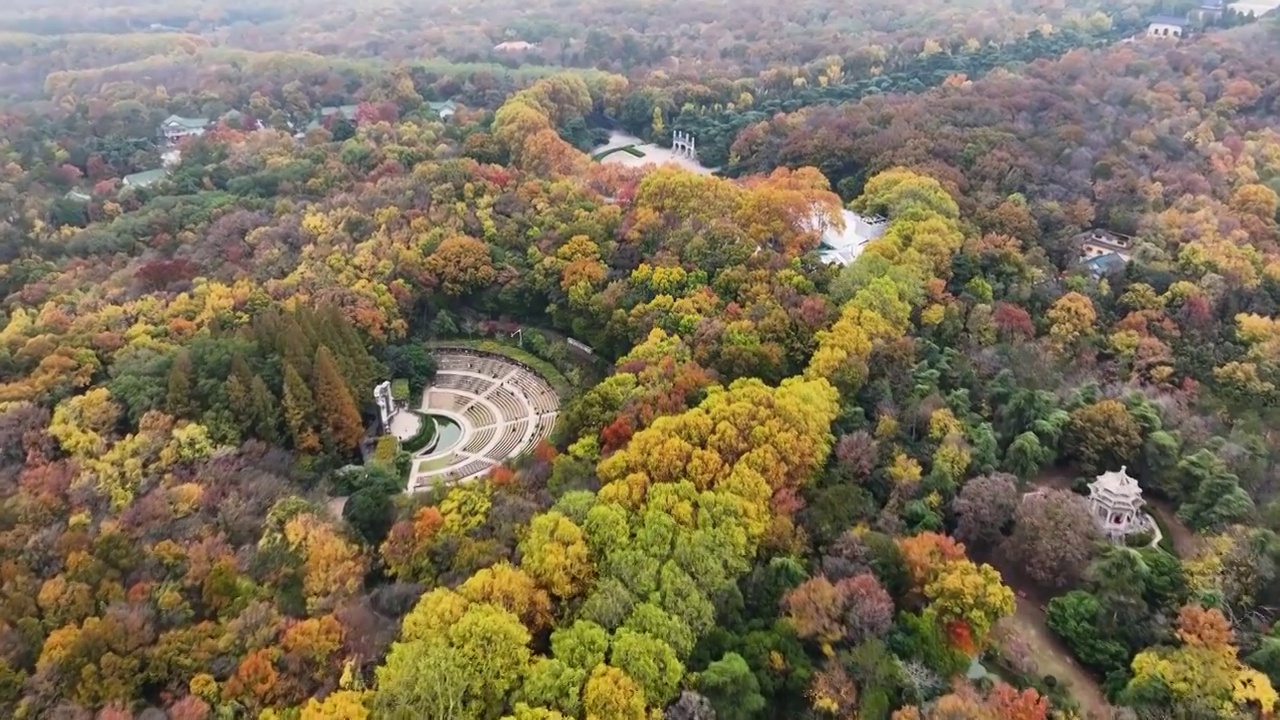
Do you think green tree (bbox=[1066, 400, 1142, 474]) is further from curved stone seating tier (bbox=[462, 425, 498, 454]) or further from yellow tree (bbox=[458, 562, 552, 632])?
curved stone seating tier (bbox=[462, 425, 498, 454])

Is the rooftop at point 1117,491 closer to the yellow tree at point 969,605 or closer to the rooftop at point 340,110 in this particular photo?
the yellow tree at point 969,605

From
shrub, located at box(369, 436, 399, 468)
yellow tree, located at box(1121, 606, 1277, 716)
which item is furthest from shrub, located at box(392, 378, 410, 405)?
yellow tree, located at box(1121, 606, 1277, 716)

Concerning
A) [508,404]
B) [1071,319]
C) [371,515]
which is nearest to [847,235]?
[1071,319]

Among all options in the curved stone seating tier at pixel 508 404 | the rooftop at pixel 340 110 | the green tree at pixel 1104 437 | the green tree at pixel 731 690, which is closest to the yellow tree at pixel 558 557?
the green tree at pixel 731 690

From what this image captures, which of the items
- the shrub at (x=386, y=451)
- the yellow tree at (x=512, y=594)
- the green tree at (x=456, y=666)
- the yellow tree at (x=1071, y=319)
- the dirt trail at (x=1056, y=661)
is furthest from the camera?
the yellow tree at (x=1071, y=319)

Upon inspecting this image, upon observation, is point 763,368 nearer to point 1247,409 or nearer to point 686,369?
point 686,369

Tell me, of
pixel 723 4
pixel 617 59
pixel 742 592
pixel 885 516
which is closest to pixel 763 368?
pixel 885 516

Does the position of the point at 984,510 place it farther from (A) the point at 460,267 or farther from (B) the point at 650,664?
(A) the point at 460,267
